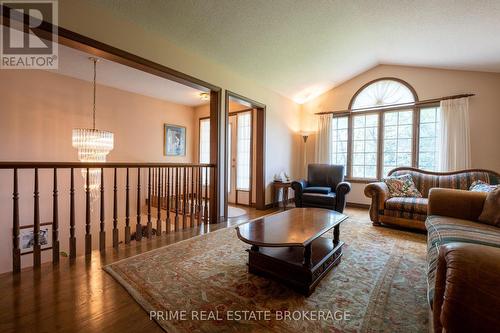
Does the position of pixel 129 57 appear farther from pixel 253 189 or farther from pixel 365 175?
pixel 365 175

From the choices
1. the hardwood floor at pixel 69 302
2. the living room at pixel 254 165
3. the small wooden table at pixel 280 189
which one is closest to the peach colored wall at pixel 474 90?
the living room at pixel 254 165

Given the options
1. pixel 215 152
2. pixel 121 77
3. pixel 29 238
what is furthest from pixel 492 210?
pixel 29 238

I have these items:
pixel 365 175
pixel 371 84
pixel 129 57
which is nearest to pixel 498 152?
pixel 365 175

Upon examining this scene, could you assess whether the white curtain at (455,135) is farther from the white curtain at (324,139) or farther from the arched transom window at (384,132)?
the white curtain at (324,139)

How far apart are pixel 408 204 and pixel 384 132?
1.99 m

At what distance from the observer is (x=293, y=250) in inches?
76.7

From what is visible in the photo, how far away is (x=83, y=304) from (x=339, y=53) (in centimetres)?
454

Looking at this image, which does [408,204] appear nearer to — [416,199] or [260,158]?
[416,199]

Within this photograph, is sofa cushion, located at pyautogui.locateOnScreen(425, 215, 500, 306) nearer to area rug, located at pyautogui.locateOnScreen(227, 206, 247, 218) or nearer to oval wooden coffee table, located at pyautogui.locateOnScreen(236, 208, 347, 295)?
oval wooden coffee table, located at pyautogui.locateOnScreen(236, 208, 347, 295)

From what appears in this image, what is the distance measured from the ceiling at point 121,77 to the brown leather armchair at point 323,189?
9.84 feet

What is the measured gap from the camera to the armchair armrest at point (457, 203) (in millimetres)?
2150

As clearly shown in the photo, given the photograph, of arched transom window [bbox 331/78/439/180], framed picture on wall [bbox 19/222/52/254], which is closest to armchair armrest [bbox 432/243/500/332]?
→ arched transom window [bbox 331/78/439/180]

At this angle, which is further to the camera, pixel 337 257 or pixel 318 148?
pixel 318 148

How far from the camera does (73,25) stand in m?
2.08
